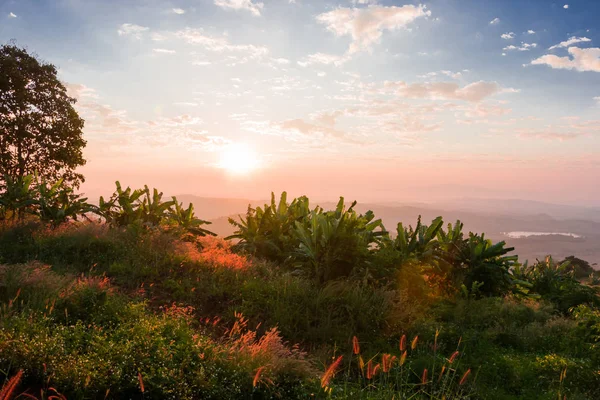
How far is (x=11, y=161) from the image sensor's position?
→ 1789cm

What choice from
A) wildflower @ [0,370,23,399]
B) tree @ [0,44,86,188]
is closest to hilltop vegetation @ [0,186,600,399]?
wildflower @ [0,370,23,399]

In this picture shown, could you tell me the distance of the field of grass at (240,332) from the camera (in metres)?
3.61

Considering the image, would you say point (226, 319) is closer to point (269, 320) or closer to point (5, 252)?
point (269, 320)

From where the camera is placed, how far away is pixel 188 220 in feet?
42.7

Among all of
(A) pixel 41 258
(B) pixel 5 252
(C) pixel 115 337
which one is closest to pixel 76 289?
(C) pixel 115 337

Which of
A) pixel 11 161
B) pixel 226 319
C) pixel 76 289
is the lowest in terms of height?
pixel 226 319

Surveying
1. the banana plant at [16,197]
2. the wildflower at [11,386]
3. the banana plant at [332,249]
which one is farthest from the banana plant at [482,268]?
the banana plant at [16,197]

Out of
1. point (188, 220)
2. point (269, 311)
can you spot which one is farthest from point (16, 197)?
point (269, 311)

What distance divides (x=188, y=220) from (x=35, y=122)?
37.7 ft

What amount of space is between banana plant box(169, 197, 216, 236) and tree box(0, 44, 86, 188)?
32.0 feet

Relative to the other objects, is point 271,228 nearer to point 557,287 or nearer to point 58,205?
point 58,205

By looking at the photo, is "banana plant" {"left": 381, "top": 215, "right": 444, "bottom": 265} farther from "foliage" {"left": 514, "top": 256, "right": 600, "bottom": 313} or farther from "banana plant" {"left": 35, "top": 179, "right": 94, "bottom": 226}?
"banana plant" {"left": 35, "top": 179, "right": 94, "bottom": 226}

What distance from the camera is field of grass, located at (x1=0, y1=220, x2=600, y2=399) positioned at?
3.61 metres

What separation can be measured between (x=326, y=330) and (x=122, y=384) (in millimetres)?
3412
